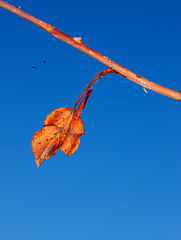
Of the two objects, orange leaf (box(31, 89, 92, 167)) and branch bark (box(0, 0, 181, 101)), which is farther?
orange leaf (box(31, 89, 92, 167))

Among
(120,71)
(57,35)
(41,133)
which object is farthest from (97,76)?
(41,133)

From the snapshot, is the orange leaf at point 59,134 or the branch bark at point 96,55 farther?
the orange leaf at point 59,134

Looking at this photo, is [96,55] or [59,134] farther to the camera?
[59,134]

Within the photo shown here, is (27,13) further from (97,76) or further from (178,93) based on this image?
(178,93)
